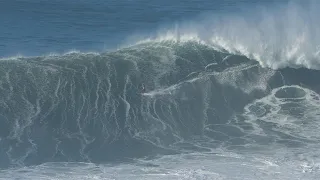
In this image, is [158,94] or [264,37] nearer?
[158,94]

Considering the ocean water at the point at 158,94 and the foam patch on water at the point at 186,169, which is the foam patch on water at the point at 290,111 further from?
the foam patch on water at the point at 186,169

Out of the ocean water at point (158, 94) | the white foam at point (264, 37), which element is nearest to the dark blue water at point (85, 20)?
the ocean water at point (158, 94)

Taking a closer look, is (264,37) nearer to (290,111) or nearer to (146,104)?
(290,111)

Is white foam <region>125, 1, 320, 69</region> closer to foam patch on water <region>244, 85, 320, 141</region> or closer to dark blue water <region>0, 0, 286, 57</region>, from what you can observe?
foam patch on water <region>244, 85, 320, 141</region>

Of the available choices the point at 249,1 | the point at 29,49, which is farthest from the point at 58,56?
the point at 249,1

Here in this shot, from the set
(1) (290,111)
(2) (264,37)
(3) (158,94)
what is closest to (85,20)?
(2) (264,37)
